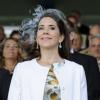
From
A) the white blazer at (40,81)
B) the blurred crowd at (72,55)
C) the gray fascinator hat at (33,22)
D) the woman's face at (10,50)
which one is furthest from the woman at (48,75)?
the woman's face at (10,50)

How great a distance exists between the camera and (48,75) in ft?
17.8

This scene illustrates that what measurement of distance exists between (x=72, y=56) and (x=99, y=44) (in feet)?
4.72

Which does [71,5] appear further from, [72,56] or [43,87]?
[43,87]

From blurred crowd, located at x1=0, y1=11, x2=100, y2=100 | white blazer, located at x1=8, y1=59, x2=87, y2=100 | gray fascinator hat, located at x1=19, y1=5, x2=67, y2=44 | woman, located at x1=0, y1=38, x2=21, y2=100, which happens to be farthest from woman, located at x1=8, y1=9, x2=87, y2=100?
woman, located at x1=0, y1=38, x2=21, y2=100

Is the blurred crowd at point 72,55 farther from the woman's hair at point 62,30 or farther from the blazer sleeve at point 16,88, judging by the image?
the blazer sleeve at point 16,88

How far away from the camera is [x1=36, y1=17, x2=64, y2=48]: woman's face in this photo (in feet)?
17.9

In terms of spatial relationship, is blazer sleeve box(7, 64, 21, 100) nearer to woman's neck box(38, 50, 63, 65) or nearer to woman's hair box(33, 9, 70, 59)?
woman's neck box(38, 50, 63, 65)

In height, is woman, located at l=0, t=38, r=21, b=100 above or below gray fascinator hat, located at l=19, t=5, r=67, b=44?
below

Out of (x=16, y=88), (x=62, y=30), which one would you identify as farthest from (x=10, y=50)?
(x=16, y=88)

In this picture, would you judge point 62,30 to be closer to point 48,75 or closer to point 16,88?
point 48,75

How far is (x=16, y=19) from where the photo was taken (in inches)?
643

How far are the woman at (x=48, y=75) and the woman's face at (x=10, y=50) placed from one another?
289cm

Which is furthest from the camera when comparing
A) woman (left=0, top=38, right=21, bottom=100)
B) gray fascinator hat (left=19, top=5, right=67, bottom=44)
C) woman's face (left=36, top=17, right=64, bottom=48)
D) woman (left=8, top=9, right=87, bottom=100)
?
woman (left=0, top=38, right=21, bottom=100)

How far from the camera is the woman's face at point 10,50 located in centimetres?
850
